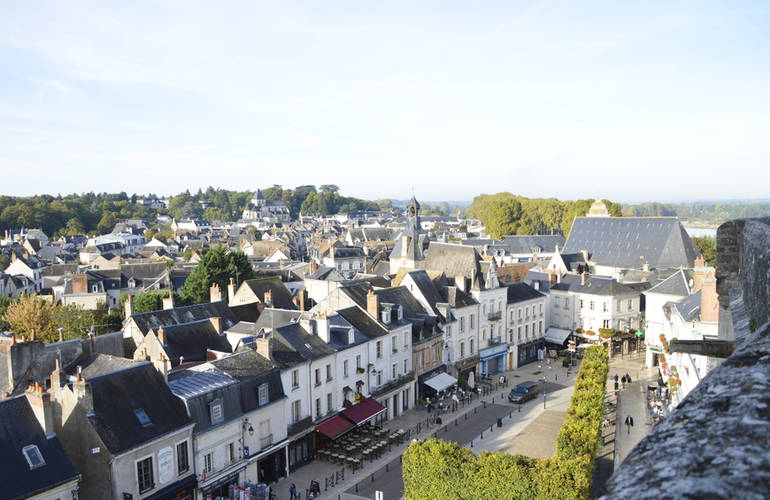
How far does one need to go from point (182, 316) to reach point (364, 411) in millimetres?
14602

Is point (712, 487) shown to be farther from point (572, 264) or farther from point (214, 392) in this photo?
point (572, 264)

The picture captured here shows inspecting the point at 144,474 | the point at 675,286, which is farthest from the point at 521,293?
the point at 144,474

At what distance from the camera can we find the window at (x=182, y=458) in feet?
70.3

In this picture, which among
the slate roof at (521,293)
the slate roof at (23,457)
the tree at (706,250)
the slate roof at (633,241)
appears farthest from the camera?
the tree at (706,250)

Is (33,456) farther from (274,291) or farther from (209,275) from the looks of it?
(209,275)

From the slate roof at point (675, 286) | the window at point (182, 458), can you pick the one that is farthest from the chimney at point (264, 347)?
the slate roof at point (675, 286)

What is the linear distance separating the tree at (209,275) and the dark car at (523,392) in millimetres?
28299

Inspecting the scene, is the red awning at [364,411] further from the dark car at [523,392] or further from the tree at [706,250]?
the tree at [706,250]

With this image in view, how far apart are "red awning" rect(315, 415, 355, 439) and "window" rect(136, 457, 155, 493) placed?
33.3 ft

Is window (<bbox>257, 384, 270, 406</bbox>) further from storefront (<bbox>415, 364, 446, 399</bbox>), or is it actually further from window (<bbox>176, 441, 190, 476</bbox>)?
storefront (<bbox>415, 364, 446, 399</bbox>)

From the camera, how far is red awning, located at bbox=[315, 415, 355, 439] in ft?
94.5

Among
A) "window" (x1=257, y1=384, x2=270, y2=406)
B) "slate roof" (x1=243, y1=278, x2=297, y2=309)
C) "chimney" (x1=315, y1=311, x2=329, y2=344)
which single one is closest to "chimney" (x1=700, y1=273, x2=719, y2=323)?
"chimney" (x1=315, y1=311, x2=329, y2=344)

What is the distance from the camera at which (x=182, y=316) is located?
122 ft

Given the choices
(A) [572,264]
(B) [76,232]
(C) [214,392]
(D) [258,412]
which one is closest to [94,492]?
(C) [214,392]
